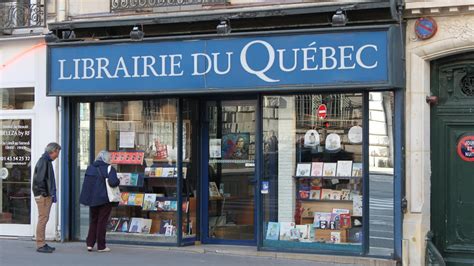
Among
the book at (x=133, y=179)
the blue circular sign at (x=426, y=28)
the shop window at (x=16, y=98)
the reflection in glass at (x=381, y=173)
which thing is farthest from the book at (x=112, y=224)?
the blue circular sign at (x=426, y=28)

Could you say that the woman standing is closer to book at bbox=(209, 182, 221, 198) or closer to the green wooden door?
book at bbox=(209, 182, 221, 198)

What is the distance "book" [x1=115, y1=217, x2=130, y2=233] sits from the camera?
12.0m

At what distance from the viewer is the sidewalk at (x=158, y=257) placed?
10.2 meters

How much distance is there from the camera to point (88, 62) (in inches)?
453

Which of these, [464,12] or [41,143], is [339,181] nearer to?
[464,12]

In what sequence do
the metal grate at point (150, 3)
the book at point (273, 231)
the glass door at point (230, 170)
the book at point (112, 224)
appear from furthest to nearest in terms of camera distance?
1. the book at point (112, 224)
2. the glass door at point (230, 170)
3. the metal grate at point (150, 3)
4. the book at point (273, 231)

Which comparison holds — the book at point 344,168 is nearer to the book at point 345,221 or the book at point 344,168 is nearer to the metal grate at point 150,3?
the book at point 345,221

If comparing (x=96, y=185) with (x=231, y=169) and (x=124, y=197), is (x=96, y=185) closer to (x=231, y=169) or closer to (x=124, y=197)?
(x=124, y=197)

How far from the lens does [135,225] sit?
39.3 ft

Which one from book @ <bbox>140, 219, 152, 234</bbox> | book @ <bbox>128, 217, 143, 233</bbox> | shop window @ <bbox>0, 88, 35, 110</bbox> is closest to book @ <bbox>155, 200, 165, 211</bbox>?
book @ <bbox>140, 219, 152, 234</bbox>

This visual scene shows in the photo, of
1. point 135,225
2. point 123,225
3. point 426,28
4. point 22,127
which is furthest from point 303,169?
point 22,127

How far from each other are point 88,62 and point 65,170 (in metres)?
1.94

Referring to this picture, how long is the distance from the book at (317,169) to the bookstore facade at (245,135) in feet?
0.06

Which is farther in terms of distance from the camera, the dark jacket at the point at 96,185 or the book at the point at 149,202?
the book at the point at 149,202
